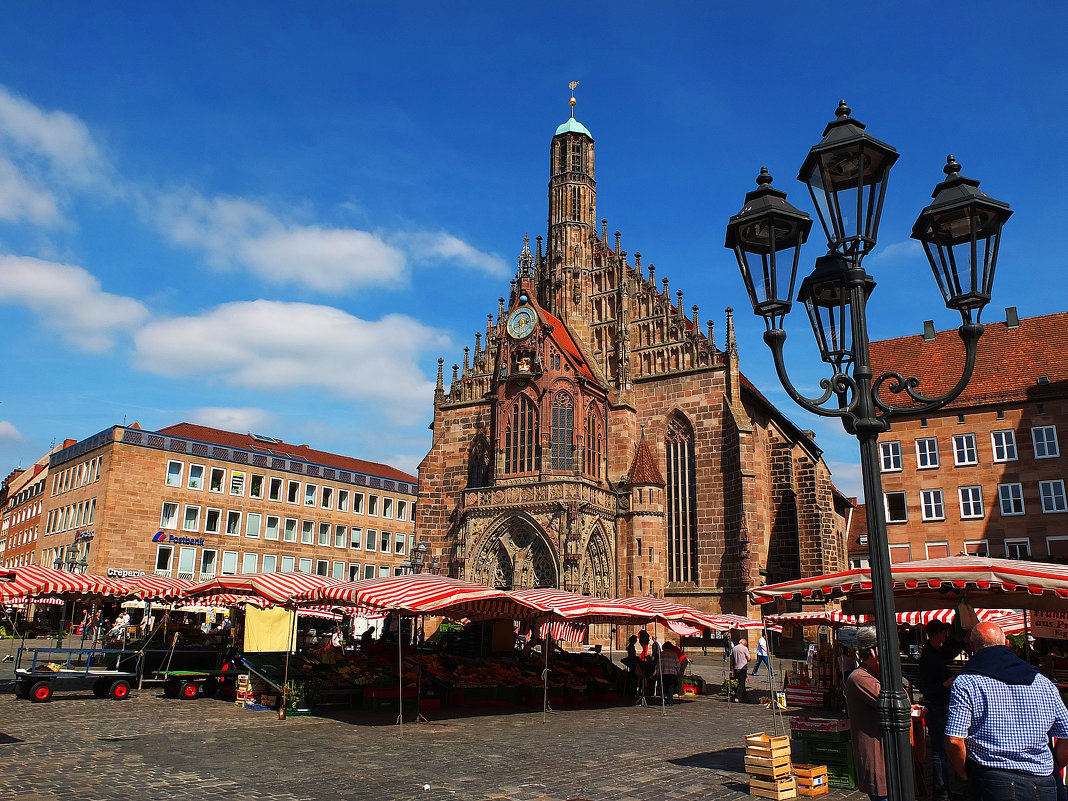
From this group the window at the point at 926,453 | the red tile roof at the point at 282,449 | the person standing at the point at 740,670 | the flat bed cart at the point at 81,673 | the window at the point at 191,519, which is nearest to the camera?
the flat bed cart at the point at 81,673

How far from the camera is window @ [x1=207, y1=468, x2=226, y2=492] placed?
50.1 metres

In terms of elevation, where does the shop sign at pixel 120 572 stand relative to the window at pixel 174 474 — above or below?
below

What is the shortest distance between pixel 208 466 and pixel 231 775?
4366 cm

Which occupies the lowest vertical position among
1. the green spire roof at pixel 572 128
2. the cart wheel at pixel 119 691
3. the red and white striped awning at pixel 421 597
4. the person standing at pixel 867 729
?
the cart wheel at pixel 119 691

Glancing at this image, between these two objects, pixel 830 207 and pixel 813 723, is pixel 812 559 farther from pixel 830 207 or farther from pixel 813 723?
pixel 830 207

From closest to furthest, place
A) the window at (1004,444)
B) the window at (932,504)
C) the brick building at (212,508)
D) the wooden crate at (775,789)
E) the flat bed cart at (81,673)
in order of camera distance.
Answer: the wooden crate at (775,789)
the flat bed cart at (81,673)
the window at (1004,444)
the window at (932,504)
the brick building at (212,508)

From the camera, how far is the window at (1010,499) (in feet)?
112

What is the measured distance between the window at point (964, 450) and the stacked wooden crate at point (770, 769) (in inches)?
1218

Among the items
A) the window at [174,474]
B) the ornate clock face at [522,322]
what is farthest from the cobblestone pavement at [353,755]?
the window at [174,474]

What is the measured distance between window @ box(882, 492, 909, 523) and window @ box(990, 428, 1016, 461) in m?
4.19

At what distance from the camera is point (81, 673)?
55.2 feet

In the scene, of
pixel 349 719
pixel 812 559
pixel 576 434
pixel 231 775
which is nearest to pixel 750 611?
pixel 812 559

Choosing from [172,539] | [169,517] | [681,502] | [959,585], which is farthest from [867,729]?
[169,517]

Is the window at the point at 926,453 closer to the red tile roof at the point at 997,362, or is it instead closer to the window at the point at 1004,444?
the red tile roof at the point at 997,362
